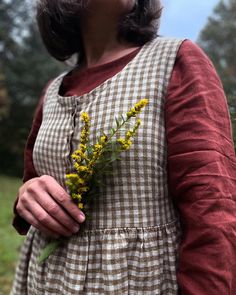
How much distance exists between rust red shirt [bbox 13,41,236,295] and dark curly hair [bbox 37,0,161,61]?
215 mm

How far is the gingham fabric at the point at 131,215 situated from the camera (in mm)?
829

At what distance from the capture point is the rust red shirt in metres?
0.73

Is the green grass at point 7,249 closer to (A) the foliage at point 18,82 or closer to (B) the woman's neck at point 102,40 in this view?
(B) the woman's neck at point 102,40

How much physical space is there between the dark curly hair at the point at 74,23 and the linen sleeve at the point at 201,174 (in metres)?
0.23

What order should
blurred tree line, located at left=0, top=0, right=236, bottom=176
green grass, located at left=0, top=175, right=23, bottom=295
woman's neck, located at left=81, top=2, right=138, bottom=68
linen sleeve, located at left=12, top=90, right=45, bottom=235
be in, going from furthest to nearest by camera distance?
blurred tree line, located at left=0, top=0, right=236, bottom=176, green grass, located at left=0, top=175, right=23, bottom=295, linen sleeve, located at left=12, top=90, right=45, bottom=235, woman's neck, located at left=81, top=2, right=138, bottom=68

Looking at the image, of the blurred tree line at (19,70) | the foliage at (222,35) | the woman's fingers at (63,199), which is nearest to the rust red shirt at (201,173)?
the woman's fingers at (63,199)

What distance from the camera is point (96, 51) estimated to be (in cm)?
109

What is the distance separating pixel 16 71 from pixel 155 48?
14087 mm

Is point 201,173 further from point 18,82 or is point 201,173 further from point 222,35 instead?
point 222,35

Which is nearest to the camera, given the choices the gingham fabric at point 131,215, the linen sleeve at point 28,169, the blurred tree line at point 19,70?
the gingham fabric at point 131,215

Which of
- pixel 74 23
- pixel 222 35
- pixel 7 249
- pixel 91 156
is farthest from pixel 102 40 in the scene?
pixel 222 35

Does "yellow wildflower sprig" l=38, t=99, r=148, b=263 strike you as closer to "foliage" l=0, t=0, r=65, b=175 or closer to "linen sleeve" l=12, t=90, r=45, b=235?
"linen sleeve" l=12, t=90, r=45, b=235

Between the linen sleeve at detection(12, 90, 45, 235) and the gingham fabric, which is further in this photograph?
the linen sleeve at detection(12, 90, 45, 235)

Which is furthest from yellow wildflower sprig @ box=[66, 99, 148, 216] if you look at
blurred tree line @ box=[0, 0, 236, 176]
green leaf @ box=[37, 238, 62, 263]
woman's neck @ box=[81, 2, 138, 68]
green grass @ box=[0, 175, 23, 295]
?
blurred tree line @ box=[0, 0, 236, 176]
